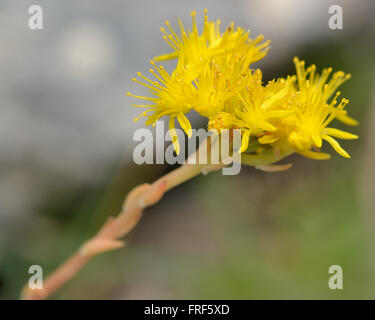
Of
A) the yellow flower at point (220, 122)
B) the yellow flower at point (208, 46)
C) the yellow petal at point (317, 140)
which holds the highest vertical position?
the yellow flower at point (208, 46)

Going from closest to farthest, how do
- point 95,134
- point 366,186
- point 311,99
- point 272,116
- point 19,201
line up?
point 272,116 → point 311,99 → point 19,201 → point 95,134 → point 366,186

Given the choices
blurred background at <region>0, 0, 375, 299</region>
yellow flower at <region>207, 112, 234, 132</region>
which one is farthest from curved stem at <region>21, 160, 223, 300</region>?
blurred background at <region>0, 0, 375, 299</region>

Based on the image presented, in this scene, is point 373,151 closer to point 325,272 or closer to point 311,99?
point 325,272

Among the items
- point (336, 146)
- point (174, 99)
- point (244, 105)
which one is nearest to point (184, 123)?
point (174, 99)

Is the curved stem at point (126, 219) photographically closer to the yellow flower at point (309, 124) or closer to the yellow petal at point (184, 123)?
the yellow petal at point (184, 123)

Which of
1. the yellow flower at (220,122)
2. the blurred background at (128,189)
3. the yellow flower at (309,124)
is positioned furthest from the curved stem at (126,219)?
the blurred background at (128,189)

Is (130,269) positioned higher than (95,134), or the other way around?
(95,134)

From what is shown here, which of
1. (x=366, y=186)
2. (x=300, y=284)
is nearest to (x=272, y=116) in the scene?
(x=300, y=284)

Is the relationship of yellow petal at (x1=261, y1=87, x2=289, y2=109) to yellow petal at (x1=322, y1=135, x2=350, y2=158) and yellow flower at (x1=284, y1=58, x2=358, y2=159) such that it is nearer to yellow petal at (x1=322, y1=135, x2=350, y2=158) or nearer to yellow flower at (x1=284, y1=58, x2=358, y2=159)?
yellow flower at (x1=284, y1=58, x2=358, y2=159)
